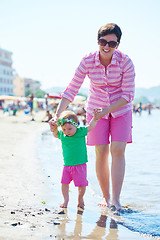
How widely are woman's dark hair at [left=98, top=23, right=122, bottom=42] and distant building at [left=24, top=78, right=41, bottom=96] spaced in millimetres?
160019

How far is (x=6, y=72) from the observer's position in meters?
120

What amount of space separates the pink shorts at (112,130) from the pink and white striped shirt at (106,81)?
8cm

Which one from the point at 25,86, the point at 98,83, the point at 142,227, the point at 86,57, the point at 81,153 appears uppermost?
the point at 25,86

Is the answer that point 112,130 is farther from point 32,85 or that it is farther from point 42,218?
point 32,85

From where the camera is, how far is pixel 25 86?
543ft

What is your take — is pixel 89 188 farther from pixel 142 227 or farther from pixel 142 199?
pixel 142 227

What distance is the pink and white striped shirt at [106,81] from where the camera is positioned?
13.6 feet

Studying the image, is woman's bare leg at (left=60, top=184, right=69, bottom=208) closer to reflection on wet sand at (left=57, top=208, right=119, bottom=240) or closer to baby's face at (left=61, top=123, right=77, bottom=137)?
reflection on wet sand at (left=57, top=208, right=119, bottom=240)

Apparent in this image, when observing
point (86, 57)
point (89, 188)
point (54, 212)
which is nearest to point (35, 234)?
point (54, 212)

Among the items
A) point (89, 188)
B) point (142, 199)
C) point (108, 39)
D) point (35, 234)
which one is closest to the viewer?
point (35, 234)

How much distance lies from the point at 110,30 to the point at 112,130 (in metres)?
1.06

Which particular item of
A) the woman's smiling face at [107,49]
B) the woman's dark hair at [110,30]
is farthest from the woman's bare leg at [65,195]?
the woman's dark hair at [110,30]

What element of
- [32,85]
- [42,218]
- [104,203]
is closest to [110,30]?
[104,203]

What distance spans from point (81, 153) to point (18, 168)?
2.38m
